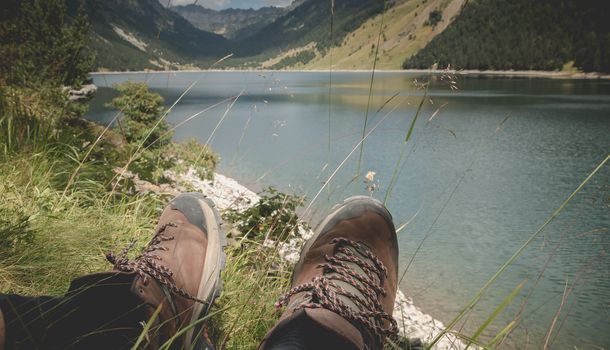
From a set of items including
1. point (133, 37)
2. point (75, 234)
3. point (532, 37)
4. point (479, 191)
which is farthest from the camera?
point (133, 37)

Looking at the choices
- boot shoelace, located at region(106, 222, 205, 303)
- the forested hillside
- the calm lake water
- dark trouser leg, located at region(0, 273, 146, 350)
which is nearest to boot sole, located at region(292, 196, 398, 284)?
the calm lake water

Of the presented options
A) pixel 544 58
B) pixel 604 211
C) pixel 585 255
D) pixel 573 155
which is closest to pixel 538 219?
pixel 604 211

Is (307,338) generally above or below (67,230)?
above

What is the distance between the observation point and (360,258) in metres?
1.72

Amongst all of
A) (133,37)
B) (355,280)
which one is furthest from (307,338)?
(133,37)

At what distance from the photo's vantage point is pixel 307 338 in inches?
42.9

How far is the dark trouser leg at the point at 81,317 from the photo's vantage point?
0.93 meters

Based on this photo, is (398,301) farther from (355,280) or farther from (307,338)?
(307,338)

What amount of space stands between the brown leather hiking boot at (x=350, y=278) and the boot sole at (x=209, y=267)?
10.7 inches

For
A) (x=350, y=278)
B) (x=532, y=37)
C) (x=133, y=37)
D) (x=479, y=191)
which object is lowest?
(x=479, y=191)

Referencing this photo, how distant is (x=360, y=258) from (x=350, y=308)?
513mm

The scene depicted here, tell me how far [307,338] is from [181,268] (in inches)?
24.8

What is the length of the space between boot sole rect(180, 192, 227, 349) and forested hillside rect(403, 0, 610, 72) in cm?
6307

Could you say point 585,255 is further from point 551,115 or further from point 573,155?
point 551,115
